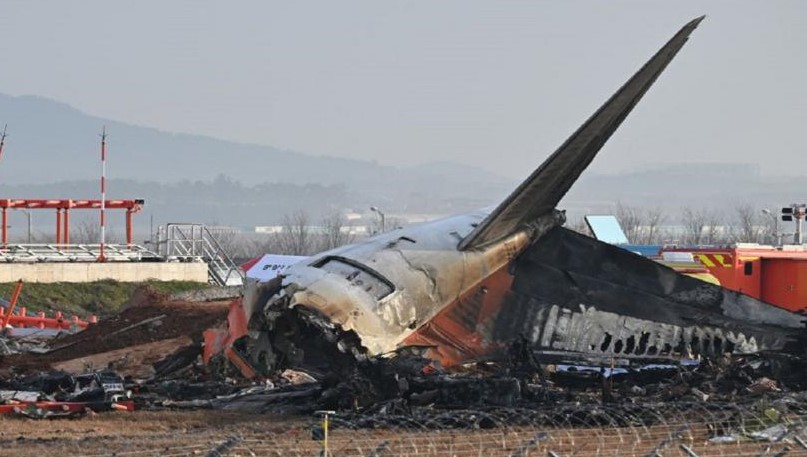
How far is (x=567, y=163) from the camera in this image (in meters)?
23.6

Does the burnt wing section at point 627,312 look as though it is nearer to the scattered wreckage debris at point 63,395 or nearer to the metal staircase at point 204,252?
the scattered wreckage debris at point 63,395

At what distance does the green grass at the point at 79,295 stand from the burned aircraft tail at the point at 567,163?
3111 centimetres

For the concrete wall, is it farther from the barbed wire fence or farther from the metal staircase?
the barbed wire fence

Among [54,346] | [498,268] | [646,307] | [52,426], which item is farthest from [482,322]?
[54,346]

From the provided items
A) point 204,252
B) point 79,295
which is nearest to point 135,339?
point 79,295

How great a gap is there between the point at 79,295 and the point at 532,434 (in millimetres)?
43156

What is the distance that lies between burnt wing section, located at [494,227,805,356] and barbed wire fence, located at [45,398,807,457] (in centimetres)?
533

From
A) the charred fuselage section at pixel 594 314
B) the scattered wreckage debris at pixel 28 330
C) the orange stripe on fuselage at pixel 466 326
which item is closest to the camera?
the orange stripe on fuselage at pixel 466 326

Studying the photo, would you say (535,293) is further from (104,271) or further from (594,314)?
(104,271)

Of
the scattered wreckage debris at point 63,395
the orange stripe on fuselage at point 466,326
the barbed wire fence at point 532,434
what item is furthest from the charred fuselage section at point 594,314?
the scattered wreckage debris at point 63,395

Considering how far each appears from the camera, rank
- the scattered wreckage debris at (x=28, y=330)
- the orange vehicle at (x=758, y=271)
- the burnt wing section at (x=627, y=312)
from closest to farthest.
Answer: the burnt wing section at (x=627, y=312) < the scattered wreckage debris at (x=28, y=330) < the orange vehicle at (x=758, y=271)

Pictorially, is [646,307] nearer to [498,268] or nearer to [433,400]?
[498,268]

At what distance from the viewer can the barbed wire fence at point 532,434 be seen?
50.8 feet

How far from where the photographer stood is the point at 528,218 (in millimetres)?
25141
